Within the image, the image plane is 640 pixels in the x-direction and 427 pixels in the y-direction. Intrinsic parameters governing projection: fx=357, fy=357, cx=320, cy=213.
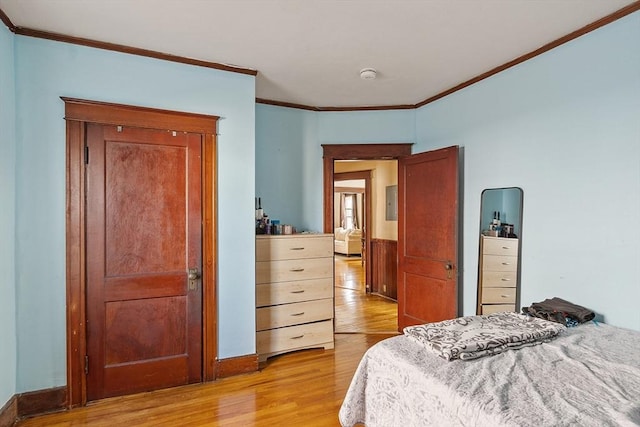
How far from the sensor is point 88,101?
8.16ft

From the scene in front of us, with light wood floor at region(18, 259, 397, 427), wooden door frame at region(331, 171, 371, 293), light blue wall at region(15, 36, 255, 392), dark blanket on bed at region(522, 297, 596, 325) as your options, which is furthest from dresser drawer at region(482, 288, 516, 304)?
wooden door frame at region(331, 171, 371, 293)

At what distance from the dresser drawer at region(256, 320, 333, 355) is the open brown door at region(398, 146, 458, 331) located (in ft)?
3.16

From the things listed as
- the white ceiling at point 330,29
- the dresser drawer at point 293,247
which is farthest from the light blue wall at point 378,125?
the dresser drawer at point 293,247

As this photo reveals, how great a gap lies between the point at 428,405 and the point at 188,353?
2.03 meters

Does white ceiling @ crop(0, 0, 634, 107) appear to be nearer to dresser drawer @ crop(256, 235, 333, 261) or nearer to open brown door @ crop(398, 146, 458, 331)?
open brown door @ crop(398, 146, 458, 331)

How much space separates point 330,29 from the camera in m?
2.35

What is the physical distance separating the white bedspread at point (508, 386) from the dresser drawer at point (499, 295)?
834 mm

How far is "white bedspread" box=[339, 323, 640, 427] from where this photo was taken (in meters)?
1.22

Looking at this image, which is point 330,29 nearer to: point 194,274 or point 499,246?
point 194,274

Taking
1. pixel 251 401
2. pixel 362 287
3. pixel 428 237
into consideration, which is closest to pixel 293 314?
pixel 251 401

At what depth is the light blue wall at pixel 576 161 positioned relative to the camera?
6.97ft

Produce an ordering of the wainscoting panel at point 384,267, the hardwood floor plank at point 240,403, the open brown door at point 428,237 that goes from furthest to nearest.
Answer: the wainscoting panel at point 384,267, the open brown door at point 428,237, the hardwood floor plank at point 240,403

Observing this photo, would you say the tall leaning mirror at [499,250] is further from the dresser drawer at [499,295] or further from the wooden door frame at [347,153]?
the wooden door frame at [347,153]

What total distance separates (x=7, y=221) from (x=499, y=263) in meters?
3.58
